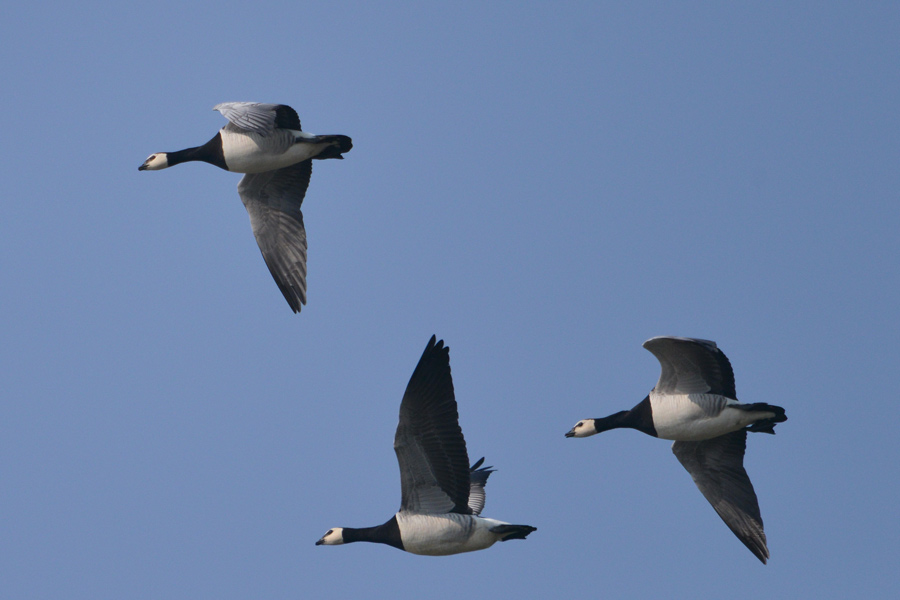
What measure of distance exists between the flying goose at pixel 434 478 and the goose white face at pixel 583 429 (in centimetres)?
333

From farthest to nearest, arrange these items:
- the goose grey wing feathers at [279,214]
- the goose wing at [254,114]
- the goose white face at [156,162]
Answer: the goose white face at [156,162] → the goose grey wing feathers at [279,214] → the goose wing at [254,114]

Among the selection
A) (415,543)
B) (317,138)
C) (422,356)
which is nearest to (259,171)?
(317,138)

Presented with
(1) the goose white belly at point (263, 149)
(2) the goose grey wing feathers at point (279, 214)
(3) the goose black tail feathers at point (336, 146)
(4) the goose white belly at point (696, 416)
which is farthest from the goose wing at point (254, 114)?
(4) the goose white belly at point (696, 416)

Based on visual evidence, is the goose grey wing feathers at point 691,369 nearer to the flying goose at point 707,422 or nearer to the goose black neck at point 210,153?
the flying goose at point 707,422

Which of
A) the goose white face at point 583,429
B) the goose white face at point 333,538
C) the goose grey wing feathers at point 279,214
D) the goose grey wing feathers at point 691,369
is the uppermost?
the goose grey wing feathers at point 279,214

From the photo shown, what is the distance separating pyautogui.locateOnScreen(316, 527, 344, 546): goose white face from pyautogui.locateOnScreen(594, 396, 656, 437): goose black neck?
164 inches

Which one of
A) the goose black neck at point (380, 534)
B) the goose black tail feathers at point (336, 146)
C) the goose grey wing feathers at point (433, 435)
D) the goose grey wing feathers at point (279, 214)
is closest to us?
the goose grey wing feathers at point (433, 435)

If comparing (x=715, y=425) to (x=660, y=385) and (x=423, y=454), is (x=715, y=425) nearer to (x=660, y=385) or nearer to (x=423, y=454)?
(x=660, y=385)

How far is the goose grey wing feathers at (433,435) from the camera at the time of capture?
45.1 feet

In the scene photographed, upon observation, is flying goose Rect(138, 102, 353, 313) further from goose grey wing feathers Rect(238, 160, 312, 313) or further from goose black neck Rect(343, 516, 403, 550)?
goose black neck Rect(343, 516, 403, 550)

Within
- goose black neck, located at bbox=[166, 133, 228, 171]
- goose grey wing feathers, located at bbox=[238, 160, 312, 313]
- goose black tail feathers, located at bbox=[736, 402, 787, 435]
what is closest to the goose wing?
goose black neck, located at bbox=[166, 133, 228, 171]

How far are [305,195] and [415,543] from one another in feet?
21.3

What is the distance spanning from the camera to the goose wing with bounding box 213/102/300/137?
15.3 metres

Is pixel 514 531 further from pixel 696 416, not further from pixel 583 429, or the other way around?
pixel 583 429
